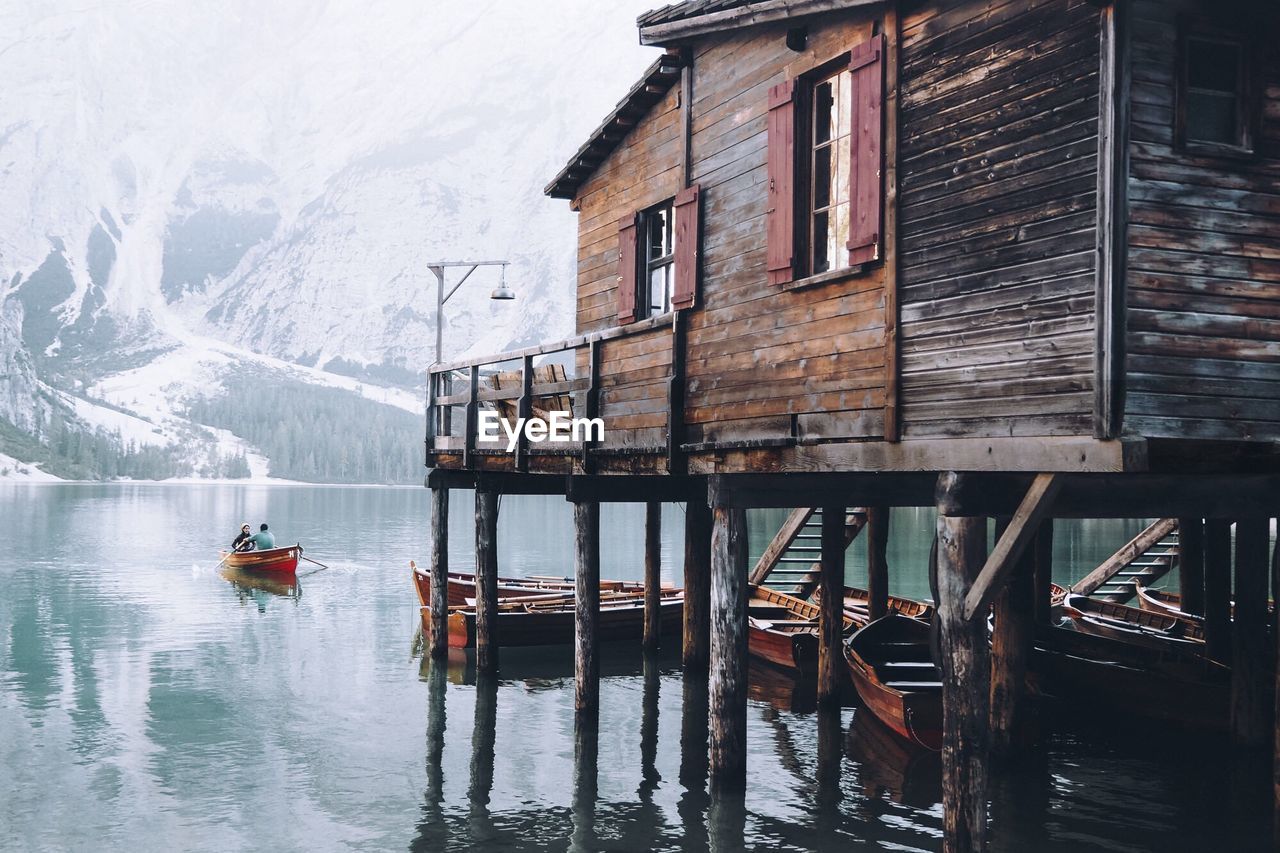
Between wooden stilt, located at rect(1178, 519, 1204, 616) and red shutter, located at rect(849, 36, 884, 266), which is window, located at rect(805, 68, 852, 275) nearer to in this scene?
red shutter, located at rect(849, 36, 884, 266)

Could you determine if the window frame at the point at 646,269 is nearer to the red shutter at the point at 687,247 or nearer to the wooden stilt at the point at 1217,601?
the red shutter at the point at 687,247

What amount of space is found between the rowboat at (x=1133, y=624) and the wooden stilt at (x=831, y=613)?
3.67 metres

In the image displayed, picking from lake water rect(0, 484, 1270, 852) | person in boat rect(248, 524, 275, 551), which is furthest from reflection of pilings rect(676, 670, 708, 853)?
person in boat rect(248, 524, 275, 551)

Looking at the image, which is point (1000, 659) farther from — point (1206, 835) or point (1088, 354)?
point (1088, 354)

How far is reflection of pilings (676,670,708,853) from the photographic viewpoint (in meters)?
13.2

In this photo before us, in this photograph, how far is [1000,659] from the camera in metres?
14.9

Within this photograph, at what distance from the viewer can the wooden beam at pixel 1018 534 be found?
9664 mm

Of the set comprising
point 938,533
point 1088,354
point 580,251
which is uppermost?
point 580,251

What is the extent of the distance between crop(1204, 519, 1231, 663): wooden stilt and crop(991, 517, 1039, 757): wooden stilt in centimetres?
265

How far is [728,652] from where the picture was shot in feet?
43.7

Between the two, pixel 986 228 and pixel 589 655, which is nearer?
pixel 986 228

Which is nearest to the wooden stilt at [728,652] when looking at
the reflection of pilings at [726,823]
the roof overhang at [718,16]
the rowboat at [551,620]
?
the reflection of pilings at [726,823]

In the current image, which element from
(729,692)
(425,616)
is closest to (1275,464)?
(729,692)

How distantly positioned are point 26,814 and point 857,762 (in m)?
9.75
